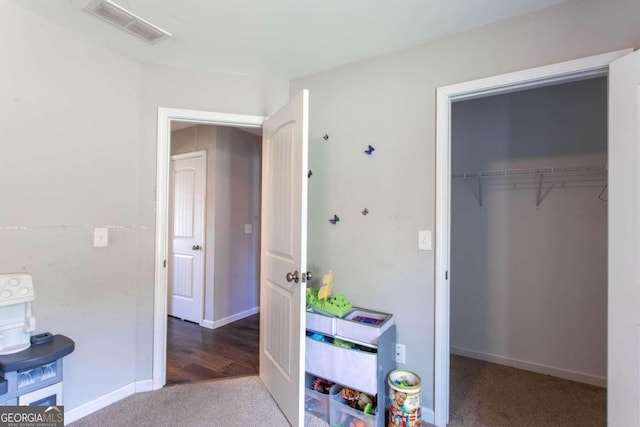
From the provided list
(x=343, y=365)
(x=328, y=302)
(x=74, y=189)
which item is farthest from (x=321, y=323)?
(x=74, y=189)

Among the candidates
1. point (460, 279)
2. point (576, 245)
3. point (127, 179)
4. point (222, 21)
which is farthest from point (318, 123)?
point (576, 245)

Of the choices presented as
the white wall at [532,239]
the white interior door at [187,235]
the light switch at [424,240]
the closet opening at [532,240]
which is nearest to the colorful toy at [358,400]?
the closet opening at [532,240]

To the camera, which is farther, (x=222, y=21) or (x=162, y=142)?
(x=162, y=142)

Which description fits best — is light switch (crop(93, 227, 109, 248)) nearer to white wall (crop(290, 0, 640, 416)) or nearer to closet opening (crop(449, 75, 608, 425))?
white wall (crop(290, 0, 640, 416))

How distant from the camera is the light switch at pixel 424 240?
6.45 ft

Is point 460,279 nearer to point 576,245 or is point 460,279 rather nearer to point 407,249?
point 576,245

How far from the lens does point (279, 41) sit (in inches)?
79.7

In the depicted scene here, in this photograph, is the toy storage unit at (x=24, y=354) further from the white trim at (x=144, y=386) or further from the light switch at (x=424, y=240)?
the light switch at (x=424, y=240)

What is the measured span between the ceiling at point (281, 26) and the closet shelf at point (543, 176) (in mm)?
1371

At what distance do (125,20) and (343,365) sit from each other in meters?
2.34

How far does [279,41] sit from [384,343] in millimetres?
1975

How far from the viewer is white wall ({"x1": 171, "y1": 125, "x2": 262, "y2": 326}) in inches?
144

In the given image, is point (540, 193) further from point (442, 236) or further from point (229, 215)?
point (229, 215)

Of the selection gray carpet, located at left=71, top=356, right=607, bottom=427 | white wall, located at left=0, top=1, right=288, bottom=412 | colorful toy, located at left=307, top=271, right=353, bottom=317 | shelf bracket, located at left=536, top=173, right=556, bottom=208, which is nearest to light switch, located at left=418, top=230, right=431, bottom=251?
colorful toy, located at left=307, top=271, right=353, bottom=317
